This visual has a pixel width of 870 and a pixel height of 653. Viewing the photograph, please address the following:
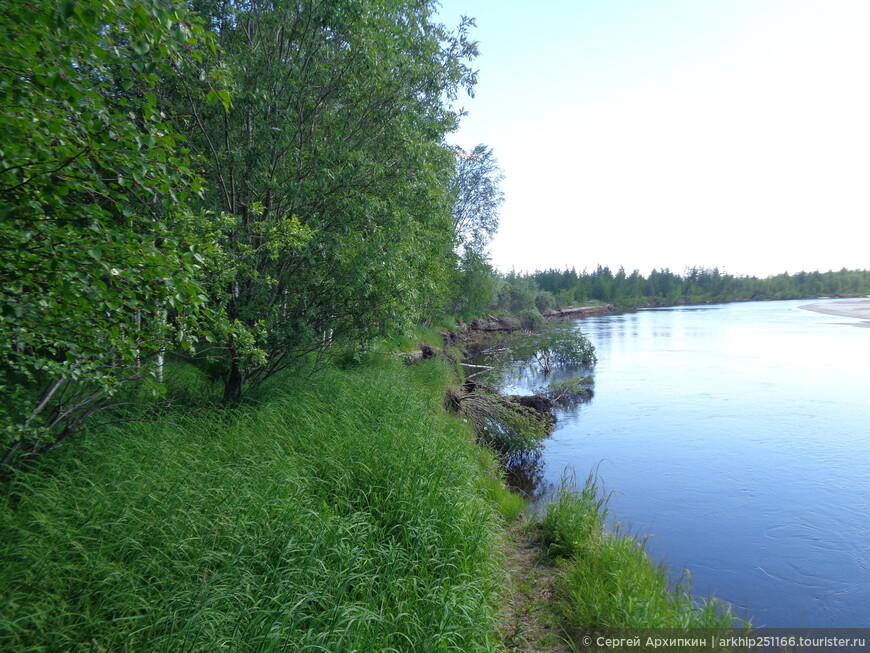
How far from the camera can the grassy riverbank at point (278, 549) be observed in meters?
2.98

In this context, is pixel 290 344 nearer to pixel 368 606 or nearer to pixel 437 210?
pixel 437 210

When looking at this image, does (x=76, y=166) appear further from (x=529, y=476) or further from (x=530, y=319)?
(x=530, y=319)

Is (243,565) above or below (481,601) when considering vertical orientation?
above

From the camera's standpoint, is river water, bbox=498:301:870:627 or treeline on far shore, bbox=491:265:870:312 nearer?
river water, bbox=498:301:870:627

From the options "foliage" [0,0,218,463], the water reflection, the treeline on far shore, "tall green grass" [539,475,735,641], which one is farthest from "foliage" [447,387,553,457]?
the treeline on far shore

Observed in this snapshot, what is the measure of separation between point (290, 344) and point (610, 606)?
19.1 feet

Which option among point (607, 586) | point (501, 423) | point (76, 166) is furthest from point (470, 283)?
point (76, 166)

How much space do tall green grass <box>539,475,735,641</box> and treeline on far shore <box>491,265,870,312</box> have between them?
84.6 metres

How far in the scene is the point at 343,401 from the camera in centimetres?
792

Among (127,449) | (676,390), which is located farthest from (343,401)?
(676,390)

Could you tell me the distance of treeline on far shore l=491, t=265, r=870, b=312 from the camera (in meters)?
91.1

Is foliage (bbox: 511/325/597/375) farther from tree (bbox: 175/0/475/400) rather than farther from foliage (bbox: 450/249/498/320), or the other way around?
tree (bbox: 175/0/475/400)

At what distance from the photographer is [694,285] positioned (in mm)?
98125

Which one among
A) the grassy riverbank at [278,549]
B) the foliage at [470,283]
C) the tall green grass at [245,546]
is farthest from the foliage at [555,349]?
the tall green grass at [245,546]
